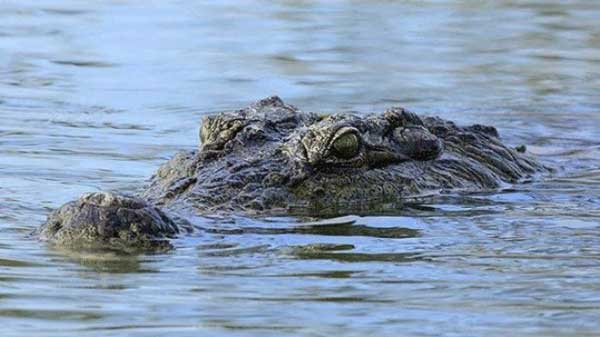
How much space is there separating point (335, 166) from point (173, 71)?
6.84 meters

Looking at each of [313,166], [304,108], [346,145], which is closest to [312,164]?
[313,166]

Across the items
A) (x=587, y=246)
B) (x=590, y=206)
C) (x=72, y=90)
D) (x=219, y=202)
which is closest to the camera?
(x=587, y=246)

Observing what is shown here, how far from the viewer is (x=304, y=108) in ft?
49.0

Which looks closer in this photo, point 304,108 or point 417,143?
point 417,143

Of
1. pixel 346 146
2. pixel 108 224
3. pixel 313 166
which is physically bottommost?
pixel 108 224

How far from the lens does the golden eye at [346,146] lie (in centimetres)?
998

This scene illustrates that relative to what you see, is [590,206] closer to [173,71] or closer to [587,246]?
[587,246]

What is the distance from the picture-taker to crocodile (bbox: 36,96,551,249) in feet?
31.6

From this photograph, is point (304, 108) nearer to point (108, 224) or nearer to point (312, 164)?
point (312, 164)

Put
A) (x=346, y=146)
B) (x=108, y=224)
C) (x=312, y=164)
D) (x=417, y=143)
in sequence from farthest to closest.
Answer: (x=417, y=143) < (x=346, y=146) < (x=312, y=164) < (x=108, y=224)

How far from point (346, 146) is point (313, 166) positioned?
235mm

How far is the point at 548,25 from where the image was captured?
19891 mm

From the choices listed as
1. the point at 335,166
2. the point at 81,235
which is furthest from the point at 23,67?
the point at 81,235

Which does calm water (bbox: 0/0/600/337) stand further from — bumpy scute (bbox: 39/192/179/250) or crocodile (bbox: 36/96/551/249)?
crocodile (bbox: 36/96/551/249)
